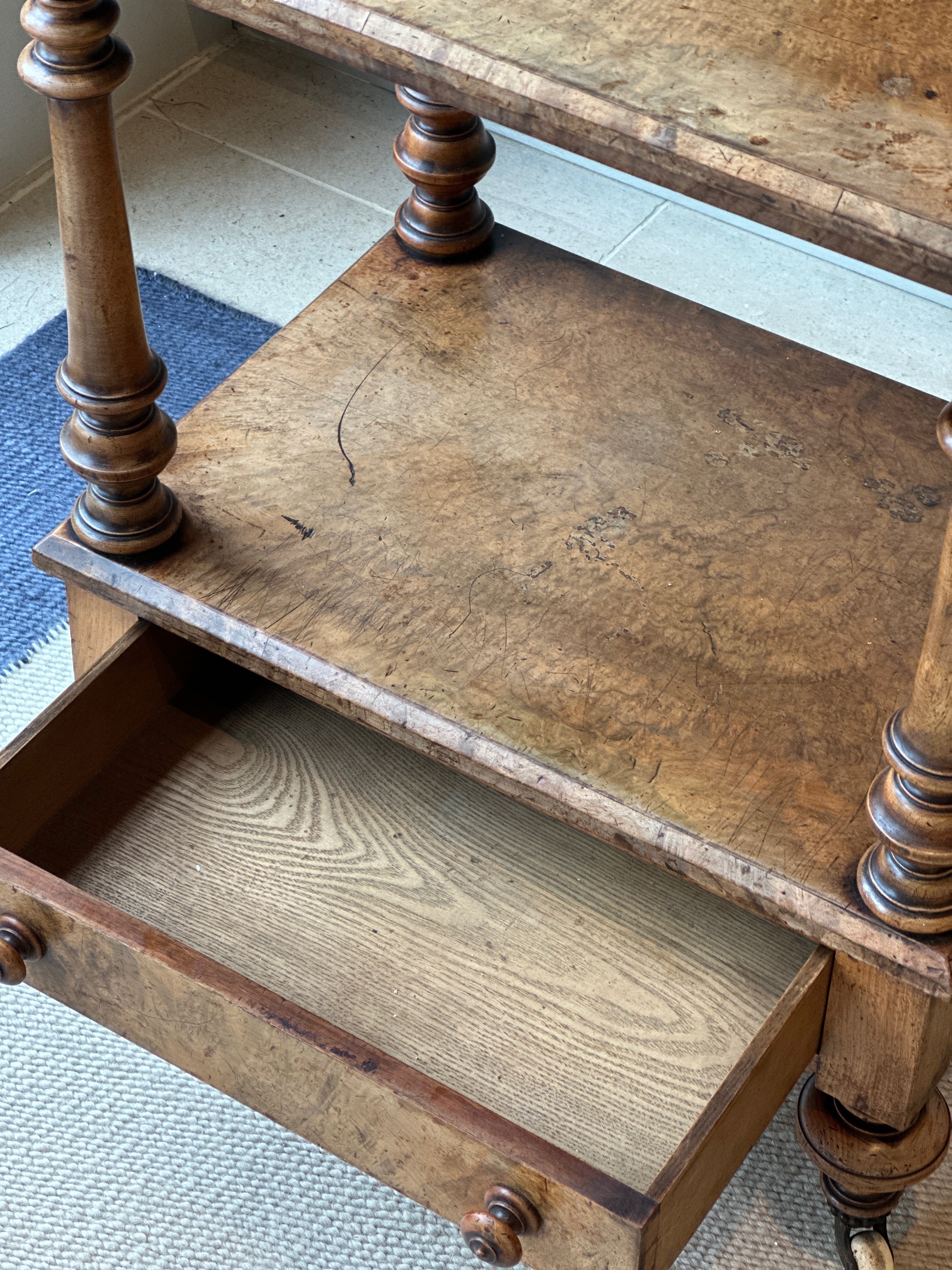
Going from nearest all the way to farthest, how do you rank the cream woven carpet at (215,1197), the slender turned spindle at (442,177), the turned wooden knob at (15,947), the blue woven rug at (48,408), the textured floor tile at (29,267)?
1. the turned wooden knob at (15,947)
2. the cream woven carpet at (215,1197)
3. the slender turned spindle at (442,177)
4. the blue woven rug at (48,408)
5. the textured floor tile at (29,267)

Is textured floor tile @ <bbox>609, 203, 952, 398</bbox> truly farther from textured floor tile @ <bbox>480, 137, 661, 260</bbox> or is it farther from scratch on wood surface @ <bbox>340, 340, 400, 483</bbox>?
scratch on wood surface @ <bbox>340, 340, 400, 483</bbox>

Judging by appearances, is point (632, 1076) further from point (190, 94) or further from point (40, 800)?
point (190, 94)

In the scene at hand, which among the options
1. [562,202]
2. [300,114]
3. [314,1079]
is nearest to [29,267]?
[300,114]

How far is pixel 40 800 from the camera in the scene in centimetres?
93

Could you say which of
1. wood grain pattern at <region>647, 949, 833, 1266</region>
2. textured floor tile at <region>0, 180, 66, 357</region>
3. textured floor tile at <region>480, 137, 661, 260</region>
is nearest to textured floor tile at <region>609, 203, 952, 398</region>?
textured floor tile at <region>480, 137, 661, 260</region>

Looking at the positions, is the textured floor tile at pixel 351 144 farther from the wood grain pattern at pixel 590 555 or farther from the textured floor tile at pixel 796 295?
the wood grain pattern at pixel 590 555

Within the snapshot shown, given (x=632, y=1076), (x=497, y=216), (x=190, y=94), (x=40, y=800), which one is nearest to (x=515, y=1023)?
(x=632, y=1076)

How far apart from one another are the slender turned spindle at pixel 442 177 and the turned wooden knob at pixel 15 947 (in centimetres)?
57

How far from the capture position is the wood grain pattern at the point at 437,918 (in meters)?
0.85

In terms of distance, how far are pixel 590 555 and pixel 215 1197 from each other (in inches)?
17.7

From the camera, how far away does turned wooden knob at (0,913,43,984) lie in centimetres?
81

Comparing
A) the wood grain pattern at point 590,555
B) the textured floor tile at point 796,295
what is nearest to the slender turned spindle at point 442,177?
the wood grain pattern at point 590,555

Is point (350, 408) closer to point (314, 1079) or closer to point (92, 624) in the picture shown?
point (92, 624)

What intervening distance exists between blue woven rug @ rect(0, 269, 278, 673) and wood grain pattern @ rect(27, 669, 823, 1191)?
34cm
